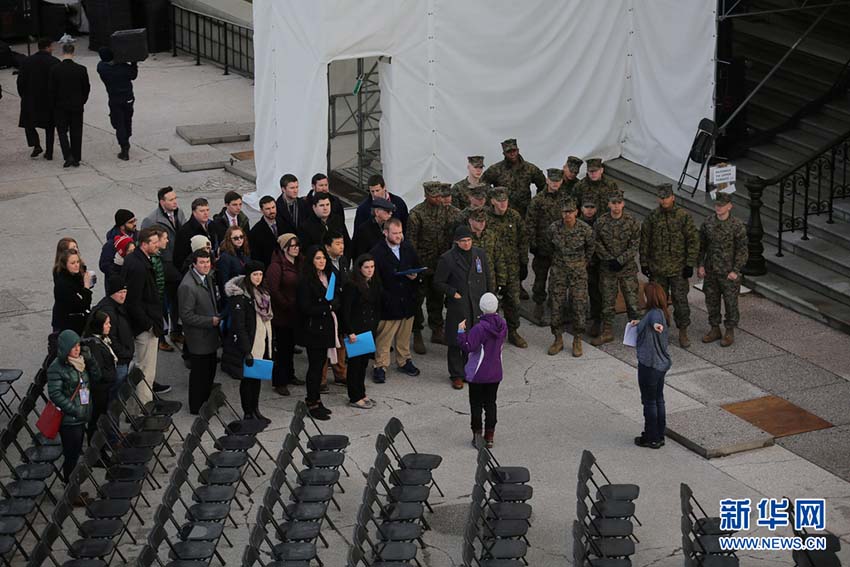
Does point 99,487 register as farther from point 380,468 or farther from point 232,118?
point 232,118

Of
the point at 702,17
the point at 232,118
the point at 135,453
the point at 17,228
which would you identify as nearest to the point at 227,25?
the point at 232,118

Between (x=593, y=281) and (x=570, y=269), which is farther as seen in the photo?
(x=593, y=281)

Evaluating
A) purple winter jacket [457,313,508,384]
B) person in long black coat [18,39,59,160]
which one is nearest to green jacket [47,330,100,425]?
purple winter jacket [457,313,508,384]

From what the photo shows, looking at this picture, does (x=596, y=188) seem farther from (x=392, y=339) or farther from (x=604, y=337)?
(x=392, y=339)

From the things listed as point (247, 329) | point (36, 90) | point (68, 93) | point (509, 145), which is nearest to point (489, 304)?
point (247, 329)

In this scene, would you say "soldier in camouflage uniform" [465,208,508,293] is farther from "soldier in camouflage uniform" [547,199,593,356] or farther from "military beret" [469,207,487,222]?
"soldier in camouflage uniform" [547,199,593,356]

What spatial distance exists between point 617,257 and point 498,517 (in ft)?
14.9

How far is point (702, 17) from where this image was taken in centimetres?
1786

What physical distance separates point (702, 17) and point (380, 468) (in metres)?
8.87

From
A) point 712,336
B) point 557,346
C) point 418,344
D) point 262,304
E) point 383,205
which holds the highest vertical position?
point 383,205

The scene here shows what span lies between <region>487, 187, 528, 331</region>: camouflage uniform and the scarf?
2.61m

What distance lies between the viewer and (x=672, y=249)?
1470 centimetres

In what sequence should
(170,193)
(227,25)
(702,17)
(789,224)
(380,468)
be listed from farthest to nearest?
(227,25), (702,17), (789,224), (170,193), (380,468)

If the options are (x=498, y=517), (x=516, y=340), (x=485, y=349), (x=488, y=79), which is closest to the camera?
(x=498, y=517)
